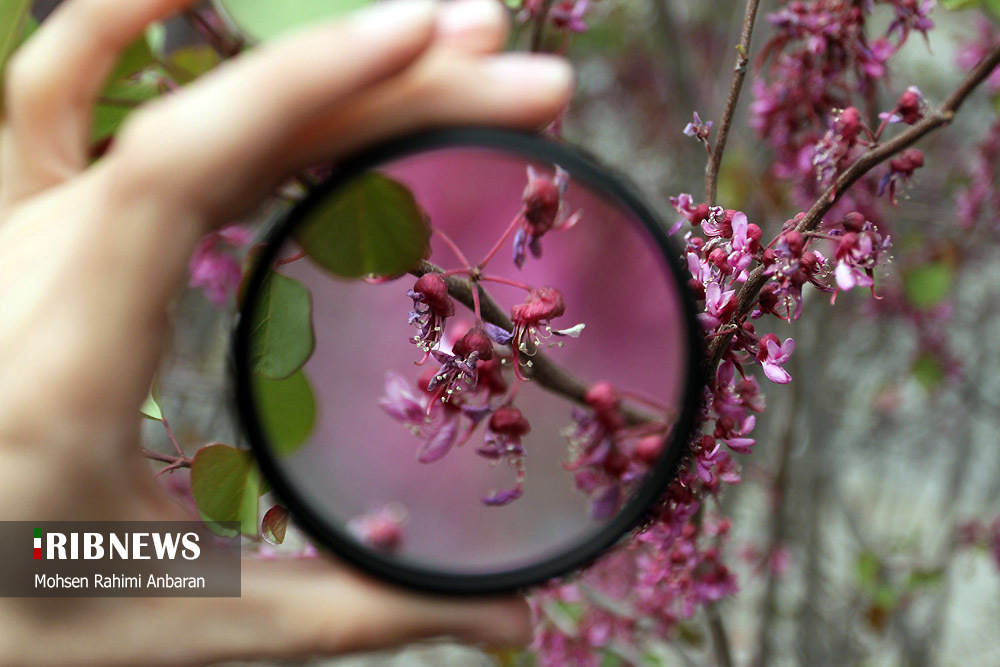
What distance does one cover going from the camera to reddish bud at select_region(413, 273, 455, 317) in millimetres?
375

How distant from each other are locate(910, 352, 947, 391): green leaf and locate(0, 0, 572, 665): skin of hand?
1.24 m

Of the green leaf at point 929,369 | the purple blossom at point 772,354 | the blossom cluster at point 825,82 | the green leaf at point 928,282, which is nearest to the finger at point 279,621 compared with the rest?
the purple blossom at point 772,354

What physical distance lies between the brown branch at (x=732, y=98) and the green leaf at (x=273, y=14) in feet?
0.85

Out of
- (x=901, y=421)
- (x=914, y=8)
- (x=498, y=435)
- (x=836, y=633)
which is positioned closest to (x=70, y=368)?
(x=498, y=435)

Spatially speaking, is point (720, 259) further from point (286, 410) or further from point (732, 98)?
point (286, 410)

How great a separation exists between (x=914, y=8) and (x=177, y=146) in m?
0.59

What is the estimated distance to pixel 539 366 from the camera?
18.0 inches

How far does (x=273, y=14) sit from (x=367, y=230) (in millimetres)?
117

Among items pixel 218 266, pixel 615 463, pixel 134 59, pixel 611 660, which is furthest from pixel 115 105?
pixel 611 660

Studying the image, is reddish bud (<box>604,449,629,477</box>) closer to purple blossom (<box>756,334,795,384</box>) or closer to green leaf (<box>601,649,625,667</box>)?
purple blossom (<box>756,334,795,384</box>)

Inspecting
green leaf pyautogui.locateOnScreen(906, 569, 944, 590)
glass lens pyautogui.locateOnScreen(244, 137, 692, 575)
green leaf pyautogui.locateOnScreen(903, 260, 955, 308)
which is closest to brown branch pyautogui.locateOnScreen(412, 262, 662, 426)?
glass lens pyautogui.locateOnScreen(244, 137, 692, 575)

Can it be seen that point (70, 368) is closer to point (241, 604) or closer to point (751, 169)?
point (241, 604)

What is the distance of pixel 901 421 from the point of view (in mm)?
2223

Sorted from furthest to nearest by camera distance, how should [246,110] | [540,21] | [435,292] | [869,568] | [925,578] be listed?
[869,568] → [925,578] → [540,21] → [435,292] → [246,110]
